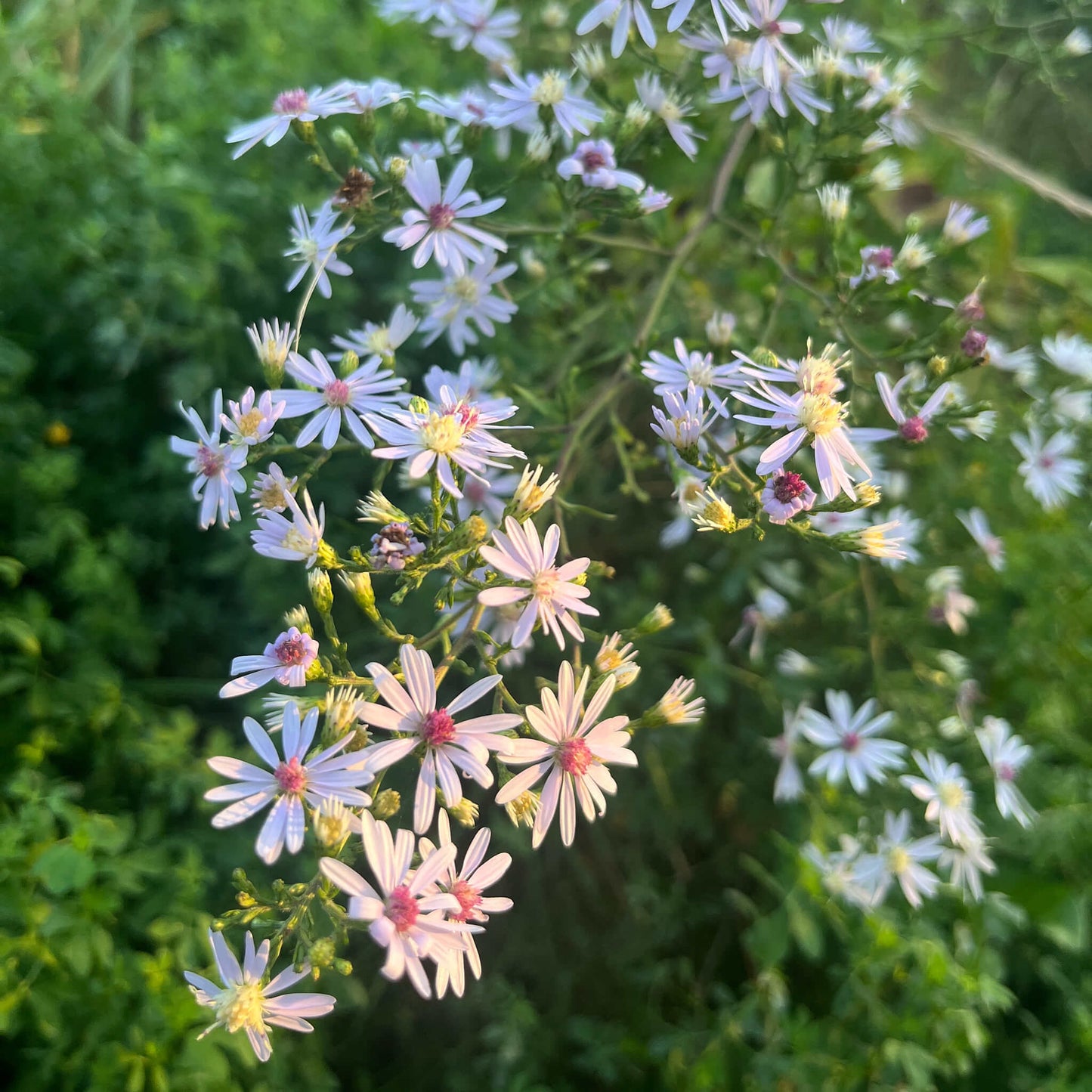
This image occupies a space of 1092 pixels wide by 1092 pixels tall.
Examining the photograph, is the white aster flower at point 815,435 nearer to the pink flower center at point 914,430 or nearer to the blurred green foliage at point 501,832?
the pink flower center at point 914,430

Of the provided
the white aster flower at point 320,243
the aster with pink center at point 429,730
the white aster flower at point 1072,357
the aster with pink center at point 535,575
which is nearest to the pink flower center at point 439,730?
the aster with pink center at point 429,730

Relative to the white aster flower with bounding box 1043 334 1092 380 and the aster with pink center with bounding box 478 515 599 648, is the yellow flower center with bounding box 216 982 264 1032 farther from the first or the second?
the white aster flower with bounding box 1043 334 1092 380

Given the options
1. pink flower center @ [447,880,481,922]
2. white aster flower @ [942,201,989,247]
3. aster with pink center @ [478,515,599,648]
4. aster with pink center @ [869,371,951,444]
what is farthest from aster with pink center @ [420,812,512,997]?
white aster flower @ [942,201,989,247]

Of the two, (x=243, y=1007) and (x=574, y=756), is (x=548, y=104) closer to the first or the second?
(x=574, y=756)

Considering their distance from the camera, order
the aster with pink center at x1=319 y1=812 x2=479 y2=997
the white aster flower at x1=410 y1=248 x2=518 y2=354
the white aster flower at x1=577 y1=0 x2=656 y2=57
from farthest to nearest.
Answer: the white aster flower at x1=410 y1=248 x2=518 y2=354, the white aster flower at x1=577 y1=0 x2=656 y2=57, the aster with pink center at x1=319 y1=812 x2=479 y2=997

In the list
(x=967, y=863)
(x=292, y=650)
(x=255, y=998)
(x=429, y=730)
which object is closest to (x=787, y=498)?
(x=429, y=730)
